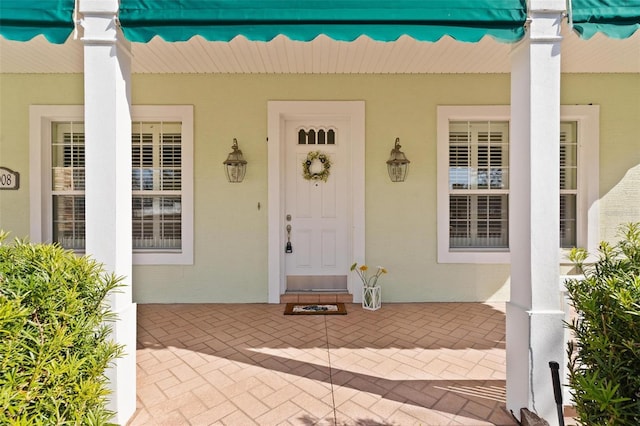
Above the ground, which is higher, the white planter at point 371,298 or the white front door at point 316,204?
the white front door at point 316,204

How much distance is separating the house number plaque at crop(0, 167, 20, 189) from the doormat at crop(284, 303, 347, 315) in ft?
12.6

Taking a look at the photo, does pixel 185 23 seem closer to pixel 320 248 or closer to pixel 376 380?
pixel 376 380

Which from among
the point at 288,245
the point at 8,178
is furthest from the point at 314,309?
the point at 8,178

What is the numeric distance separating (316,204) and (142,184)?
91.3 inches

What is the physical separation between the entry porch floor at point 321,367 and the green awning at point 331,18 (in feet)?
7.73

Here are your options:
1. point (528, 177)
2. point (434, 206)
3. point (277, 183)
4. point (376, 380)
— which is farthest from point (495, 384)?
point (277, 183)

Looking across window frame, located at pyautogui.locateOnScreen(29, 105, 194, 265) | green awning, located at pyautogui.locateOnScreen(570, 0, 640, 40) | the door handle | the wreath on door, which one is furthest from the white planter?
green awning, located at pyautogui.locateOnScreen(570, 0, 640, 40)

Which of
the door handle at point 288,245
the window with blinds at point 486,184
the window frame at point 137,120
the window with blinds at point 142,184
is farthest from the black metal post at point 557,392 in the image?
the window with blinds at point 142,184

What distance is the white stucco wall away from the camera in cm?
425

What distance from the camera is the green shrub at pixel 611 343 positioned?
1270mm

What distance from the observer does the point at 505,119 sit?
4320mm

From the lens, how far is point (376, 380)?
8.14ft

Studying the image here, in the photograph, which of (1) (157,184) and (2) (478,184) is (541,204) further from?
(1) (157,184)

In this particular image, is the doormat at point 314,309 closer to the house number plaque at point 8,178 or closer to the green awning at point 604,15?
the green awning at point 604,15
